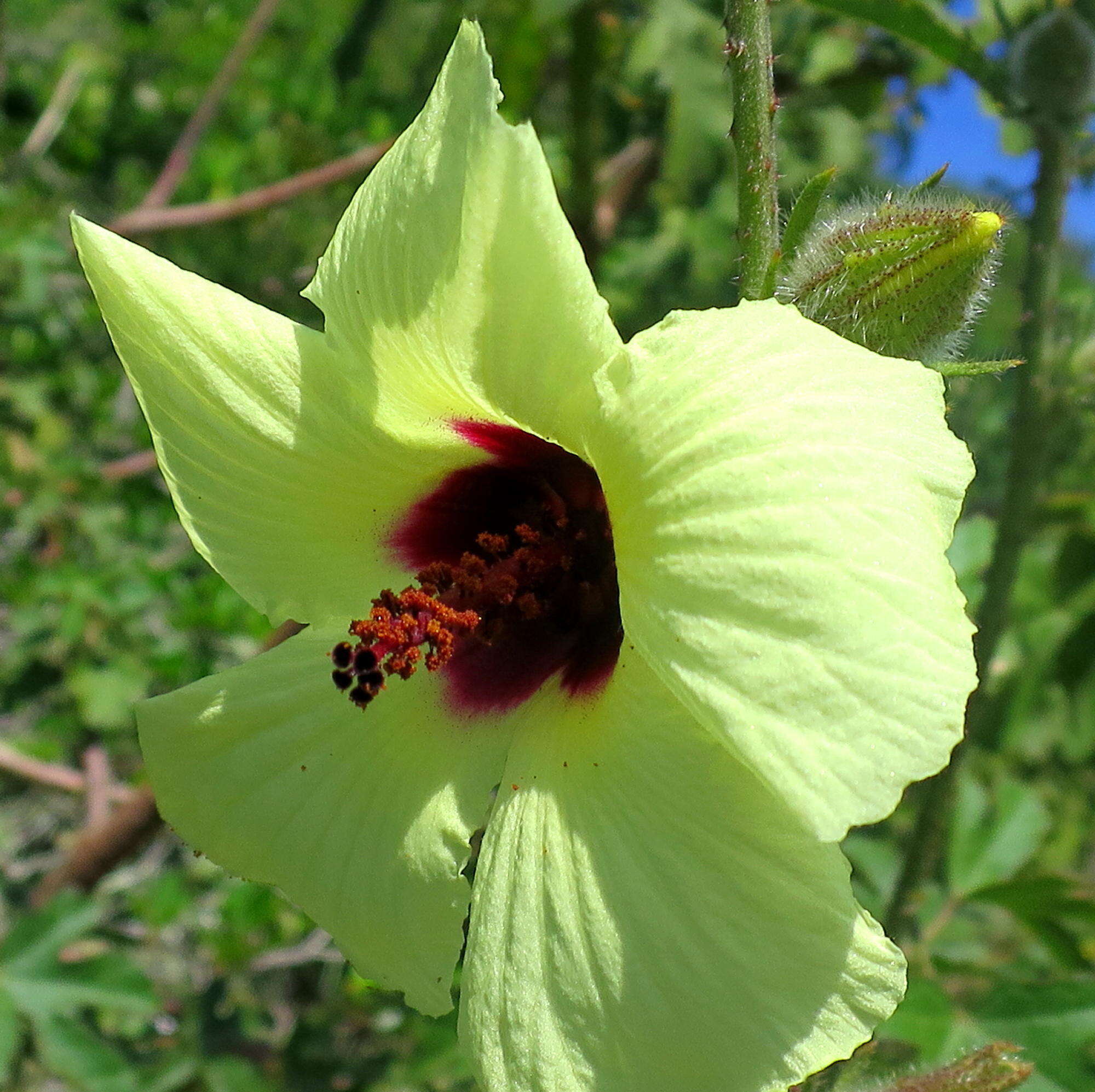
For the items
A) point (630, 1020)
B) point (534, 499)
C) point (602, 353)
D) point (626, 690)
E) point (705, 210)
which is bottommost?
point (630, 1020)

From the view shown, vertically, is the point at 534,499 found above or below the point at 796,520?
below

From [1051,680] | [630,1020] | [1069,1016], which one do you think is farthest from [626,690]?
[1051,680]

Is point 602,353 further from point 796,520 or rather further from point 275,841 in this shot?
point 275,841

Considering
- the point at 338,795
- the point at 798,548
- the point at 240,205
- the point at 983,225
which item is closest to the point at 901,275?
the point at 983,225

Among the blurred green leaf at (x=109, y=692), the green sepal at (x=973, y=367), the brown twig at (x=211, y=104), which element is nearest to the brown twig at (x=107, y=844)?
the blurred green leaf at (x=109, y=692)

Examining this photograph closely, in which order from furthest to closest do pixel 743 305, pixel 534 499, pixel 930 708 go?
pixel 534 499, pixel 743 305, pixel 930 708

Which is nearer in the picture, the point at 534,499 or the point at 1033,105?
the point at 534,499

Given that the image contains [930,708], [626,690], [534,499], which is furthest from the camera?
[534,499]

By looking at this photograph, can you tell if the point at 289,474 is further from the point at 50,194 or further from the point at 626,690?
the point at 50,194

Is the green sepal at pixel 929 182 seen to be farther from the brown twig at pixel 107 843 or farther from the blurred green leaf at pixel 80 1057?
the blurred green leaf at pixel 80 1057
